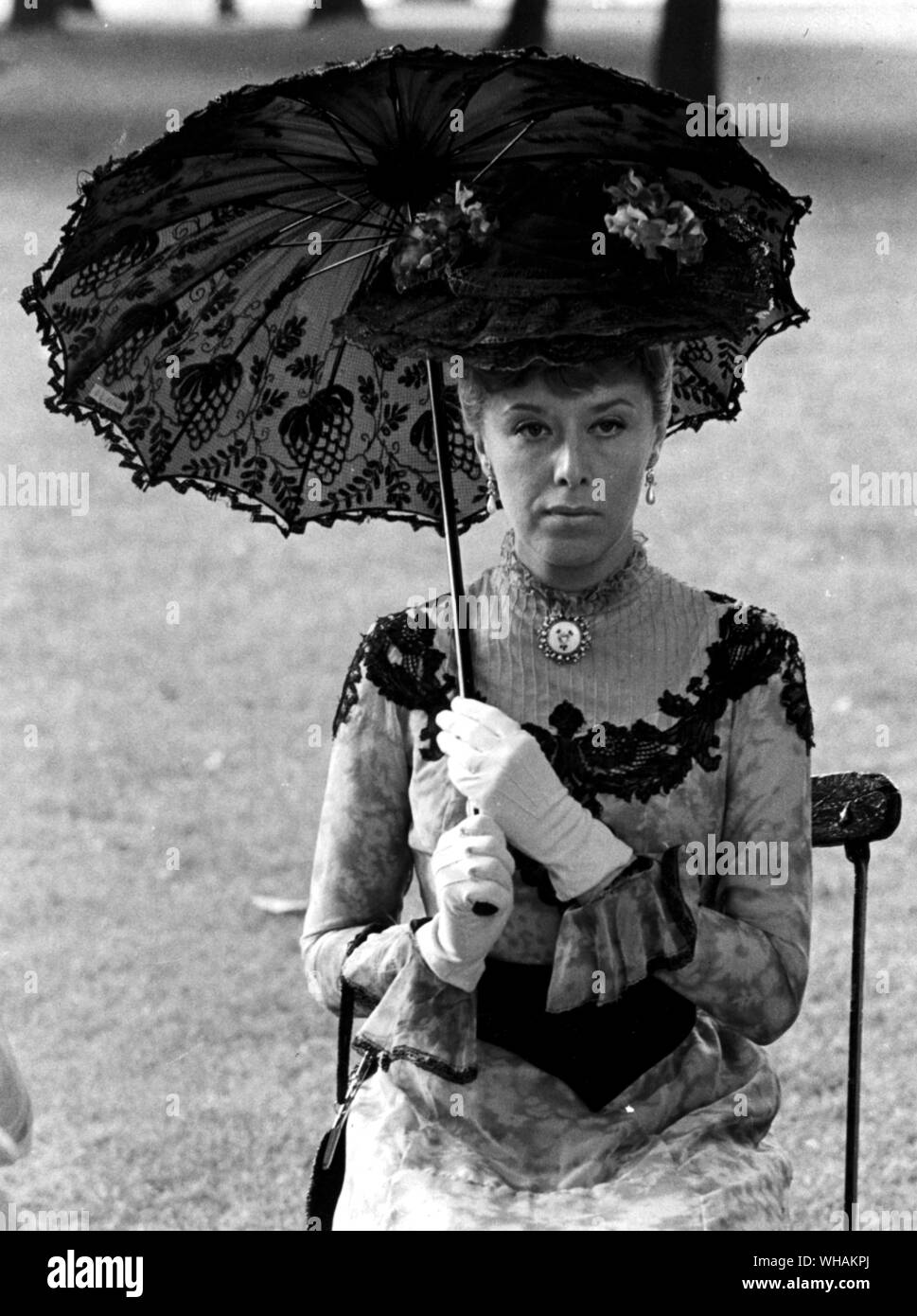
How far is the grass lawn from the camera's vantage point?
547 cm

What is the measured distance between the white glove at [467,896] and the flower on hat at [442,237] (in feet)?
2.49

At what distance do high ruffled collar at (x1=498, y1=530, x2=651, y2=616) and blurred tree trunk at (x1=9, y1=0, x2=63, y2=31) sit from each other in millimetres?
11157

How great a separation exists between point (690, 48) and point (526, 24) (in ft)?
5.35

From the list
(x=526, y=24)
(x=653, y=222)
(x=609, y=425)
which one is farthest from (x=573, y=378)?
(x=526, y=24)

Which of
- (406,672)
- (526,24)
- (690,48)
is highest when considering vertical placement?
(526,24)

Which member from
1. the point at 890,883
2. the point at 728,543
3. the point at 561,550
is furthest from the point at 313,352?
the point at 728,543

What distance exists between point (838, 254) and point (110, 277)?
10285 millimetres

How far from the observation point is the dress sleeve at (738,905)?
9.49 ft

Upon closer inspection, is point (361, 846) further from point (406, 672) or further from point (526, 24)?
point (526, 24)

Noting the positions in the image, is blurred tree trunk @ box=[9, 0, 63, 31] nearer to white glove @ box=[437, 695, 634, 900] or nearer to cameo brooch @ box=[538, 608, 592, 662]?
cameo brooch @ box=[538, 608, 592, 662]

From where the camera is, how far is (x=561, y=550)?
9.96ft

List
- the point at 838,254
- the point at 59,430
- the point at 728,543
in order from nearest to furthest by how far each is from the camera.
A: the point at 728,543 → the point at 59,430 → the point at 838,254

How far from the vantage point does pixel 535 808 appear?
2848 mm

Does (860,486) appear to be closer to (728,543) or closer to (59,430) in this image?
(728,543)
